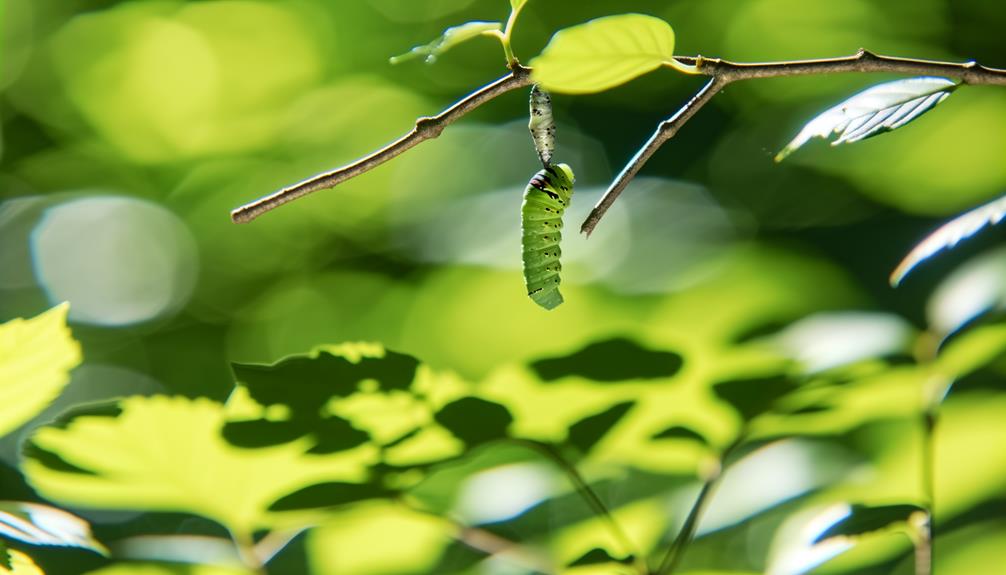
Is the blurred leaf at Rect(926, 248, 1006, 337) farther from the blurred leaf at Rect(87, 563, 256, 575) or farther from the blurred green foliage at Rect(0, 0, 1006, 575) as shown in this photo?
the blurred leaf at Rect(87, 563, 256, 575)

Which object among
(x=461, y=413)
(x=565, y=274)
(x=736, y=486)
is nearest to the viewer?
(x=461, y=413)

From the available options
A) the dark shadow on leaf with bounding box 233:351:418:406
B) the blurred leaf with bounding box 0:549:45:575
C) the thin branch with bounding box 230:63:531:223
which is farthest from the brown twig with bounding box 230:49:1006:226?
the blurred leaf with bounding box 0:549:45:575

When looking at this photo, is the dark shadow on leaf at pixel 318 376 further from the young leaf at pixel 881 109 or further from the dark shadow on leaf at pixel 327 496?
the young leaf at pixel 881 109

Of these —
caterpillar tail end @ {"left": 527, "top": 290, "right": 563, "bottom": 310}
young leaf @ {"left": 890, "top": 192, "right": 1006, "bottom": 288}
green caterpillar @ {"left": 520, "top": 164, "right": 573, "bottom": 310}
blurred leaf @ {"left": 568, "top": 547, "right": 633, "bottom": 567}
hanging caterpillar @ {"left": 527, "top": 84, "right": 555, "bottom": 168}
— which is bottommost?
blurred leaf @ {"left": 568, "top": 547, "right": 633, "bottom": 567}

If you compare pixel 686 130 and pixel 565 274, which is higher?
pixel 686 130

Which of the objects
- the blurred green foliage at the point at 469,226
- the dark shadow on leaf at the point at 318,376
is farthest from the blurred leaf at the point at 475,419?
the blurred green foliage at the point at 469,226

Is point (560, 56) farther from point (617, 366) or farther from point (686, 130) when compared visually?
point (686, 130)

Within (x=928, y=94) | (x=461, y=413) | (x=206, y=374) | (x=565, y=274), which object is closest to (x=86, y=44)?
(x=206, y=374)

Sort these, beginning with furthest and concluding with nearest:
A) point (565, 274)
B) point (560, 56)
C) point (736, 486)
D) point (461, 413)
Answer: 1. point (565, 274)
2. point (736, 486)
3. point (461, 413)
4. point (560, 56)
